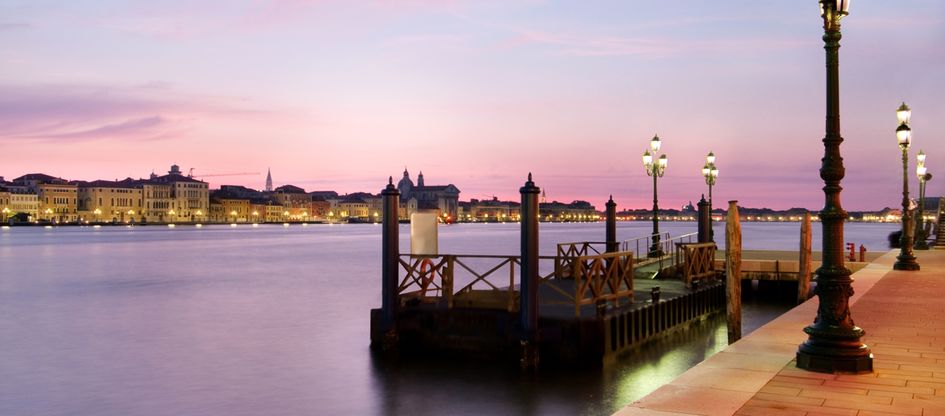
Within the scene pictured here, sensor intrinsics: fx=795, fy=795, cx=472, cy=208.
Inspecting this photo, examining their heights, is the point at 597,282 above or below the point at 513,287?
above

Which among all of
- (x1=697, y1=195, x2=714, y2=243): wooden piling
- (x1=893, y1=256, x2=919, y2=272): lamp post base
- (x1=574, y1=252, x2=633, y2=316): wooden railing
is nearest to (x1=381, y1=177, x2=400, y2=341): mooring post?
(x1=574, y1=252, x2=633, y2=316): wooden railing

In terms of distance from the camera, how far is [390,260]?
18859 mm

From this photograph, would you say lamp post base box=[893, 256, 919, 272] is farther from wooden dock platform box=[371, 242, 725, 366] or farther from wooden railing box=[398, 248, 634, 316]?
wooden railing box=[398, 248, 634, 316]

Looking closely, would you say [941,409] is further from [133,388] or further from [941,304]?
[133,388]

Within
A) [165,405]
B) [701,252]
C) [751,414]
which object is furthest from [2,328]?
[751,414]

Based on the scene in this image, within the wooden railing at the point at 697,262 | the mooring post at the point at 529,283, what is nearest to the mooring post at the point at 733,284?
the mooring post at the point at 529,283

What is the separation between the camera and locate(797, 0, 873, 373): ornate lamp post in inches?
376

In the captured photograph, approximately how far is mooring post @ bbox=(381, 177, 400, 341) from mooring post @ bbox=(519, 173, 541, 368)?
3378 mm

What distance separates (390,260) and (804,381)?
11324 mm

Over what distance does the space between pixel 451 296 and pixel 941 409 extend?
474 inches

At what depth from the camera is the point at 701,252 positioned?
85.9 ft

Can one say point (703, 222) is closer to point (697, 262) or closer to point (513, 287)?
point (697, 262)

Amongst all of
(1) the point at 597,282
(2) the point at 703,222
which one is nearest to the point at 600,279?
(1) the point at 597,282

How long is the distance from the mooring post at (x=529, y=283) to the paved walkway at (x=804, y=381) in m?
5.06
